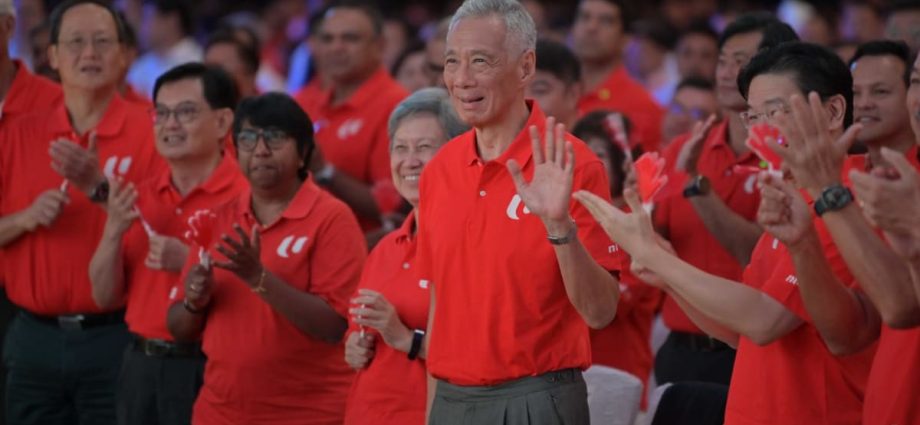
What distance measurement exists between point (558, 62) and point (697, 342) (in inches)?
55.4

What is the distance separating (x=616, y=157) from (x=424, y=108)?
124 cm

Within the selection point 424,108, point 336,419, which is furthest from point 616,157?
point 336,419

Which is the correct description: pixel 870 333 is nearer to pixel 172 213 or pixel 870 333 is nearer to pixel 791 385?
pixel 791 385

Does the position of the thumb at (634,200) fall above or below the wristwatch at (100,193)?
above

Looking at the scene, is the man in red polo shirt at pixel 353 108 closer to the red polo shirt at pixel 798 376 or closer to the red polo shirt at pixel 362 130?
the red polo shirt at pixel 362 130

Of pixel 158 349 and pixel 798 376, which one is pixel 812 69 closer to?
pixel 798 376

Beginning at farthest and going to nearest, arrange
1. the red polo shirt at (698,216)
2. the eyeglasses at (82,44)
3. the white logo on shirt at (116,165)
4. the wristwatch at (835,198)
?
the eyeglasses at (82,44) < the white logo on shirt at (116,165) < the red polo shirt at (698,216) < the wristwatch at (835,198)

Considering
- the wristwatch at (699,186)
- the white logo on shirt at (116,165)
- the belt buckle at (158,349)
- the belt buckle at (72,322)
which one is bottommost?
the belt buckle at (158,349)

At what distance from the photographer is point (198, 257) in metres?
5.07

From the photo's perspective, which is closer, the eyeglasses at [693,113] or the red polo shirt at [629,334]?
the red polo shirt at [629,334]

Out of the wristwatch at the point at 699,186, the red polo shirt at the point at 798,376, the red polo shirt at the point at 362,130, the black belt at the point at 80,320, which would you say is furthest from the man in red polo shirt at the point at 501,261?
the red polo shirt at the point at 362,130

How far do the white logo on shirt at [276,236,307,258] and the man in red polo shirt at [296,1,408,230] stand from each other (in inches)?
61.7

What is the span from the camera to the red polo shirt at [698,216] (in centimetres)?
564

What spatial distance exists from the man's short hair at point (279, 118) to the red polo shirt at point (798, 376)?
6.49 ft
